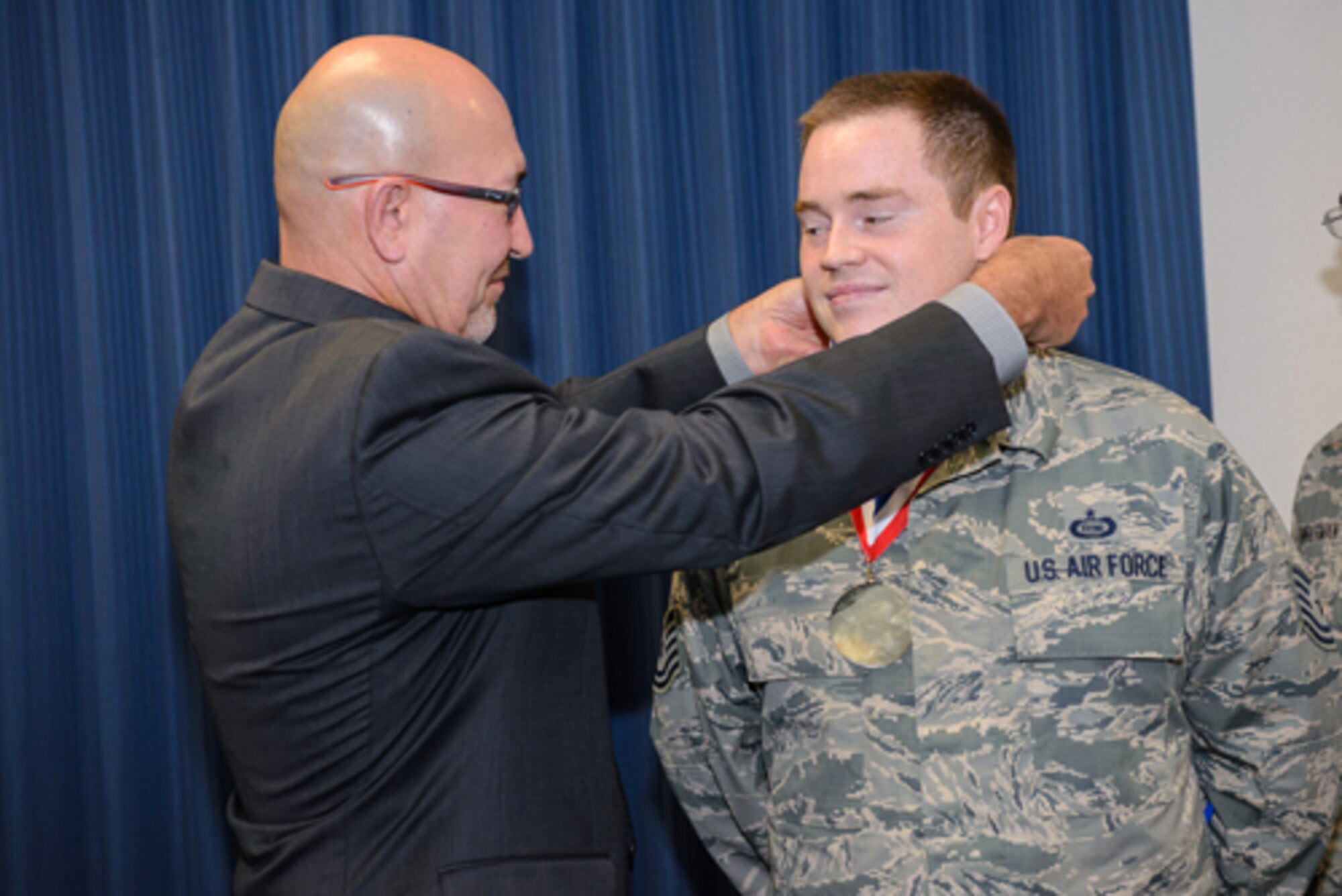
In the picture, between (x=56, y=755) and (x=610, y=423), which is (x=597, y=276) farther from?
(x=56, y=755)

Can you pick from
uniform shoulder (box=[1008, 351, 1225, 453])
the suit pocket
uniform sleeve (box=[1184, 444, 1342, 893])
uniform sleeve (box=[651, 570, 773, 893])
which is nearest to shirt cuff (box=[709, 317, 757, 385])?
uniform sleeve (box=[651, 570, 773, 893])

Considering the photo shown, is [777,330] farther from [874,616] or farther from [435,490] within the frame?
[435,490]

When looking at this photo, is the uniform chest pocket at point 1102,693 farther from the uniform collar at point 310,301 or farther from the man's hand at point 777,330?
the uniform collar at point 310,301

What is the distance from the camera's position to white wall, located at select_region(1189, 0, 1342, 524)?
2.23 metres

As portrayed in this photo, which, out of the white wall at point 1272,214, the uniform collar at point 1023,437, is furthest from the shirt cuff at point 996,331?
the white wall at point 1272,214

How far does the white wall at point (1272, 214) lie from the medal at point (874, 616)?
43.8 inches

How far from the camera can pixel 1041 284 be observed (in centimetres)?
136

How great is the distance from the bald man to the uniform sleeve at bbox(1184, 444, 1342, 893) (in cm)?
36

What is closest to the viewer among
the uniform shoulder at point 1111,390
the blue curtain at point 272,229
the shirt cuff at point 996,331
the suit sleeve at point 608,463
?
the suit sleeve at point 608,463

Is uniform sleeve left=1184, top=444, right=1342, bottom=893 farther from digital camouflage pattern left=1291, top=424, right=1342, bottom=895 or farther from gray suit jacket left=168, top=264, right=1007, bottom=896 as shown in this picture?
digital camouflage pattern left=1291, top=424, right=1342, bottom=895

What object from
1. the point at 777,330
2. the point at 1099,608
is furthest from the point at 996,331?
the point at 777,330

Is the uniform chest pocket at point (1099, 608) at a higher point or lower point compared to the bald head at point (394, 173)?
lower

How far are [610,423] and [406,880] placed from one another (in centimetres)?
56

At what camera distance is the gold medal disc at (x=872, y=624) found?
4.85ft
